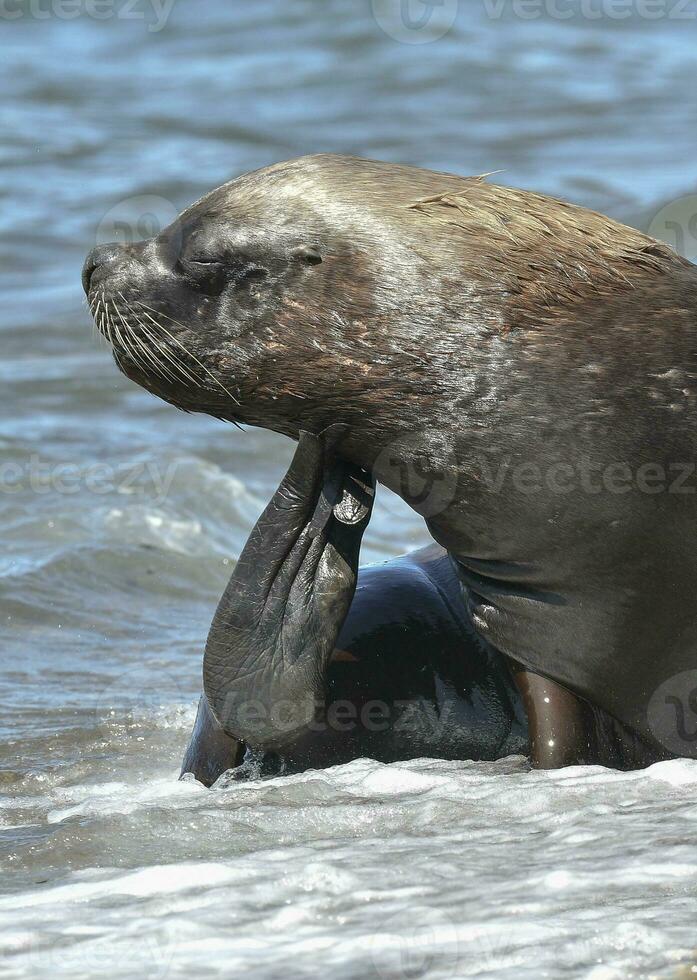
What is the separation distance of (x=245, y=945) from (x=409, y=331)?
192 centimetres

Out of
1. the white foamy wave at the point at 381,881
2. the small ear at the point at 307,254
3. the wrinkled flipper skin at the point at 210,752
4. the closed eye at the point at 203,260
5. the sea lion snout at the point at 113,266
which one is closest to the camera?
the white foamy wave at the point at 381,881

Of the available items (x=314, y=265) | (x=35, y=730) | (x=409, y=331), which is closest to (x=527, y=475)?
(x=409, y=331)

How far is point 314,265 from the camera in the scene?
15.7 ft

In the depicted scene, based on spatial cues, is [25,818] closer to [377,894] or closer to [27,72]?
[377,894]

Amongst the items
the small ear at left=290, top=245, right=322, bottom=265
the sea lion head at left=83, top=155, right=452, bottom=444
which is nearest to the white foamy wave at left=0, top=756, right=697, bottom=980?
the sea lion head at left=83, top=155, right=452, bottom=444

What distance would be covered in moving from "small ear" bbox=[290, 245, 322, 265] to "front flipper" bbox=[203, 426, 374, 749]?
58cm

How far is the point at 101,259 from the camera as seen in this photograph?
5.06 meters

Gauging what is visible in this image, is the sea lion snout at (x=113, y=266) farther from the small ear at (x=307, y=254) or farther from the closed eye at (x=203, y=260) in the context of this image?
the small ear at (x=307, y=254)

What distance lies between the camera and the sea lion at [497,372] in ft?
15.2

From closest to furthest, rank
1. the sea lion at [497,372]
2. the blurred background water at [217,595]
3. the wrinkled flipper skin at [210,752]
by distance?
the blurred background water at [217,595]
the sea lion at [497,372]
the wrinkled flipper skin at [210,752]

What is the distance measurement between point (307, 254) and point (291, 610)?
1.04 metres

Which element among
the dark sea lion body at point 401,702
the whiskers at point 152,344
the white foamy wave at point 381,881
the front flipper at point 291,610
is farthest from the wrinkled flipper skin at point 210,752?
the whiskers at point 152,344

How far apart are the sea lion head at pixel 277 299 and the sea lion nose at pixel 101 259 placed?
1 centimetres

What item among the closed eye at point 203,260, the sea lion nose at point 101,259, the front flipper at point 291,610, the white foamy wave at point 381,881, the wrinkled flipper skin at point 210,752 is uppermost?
the sea lion nose at point 101,259
